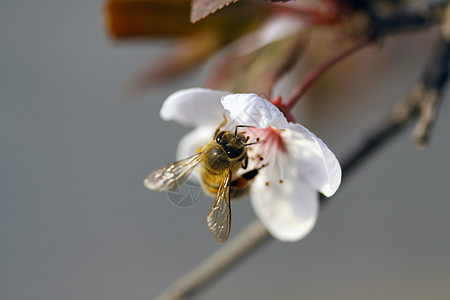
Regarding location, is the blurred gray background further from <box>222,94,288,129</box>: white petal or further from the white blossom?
<box>222,94,288,129</box>: white petal

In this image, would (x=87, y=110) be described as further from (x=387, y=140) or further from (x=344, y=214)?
(x=387, y=140)

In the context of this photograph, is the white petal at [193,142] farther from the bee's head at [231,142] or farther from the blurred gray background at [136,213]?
the blurred gray background at [136,213]

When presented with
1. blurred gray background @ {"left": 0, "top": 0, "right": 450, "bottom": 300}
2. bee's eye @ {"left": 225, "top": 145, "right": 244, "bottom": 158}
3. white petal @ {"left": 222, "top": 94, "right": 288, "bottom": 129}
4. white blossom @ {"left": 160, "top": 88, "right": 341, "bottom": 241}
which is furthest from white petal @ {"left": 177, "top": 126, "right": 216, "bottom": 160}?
blurred gray background @ {"left": 0, "top": 0, "right": 450, "bottom": 300}

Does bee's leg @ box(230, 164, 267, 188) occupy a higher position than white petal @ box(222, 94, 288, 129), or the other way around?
white petal @ box(222, 94, 288, 129)

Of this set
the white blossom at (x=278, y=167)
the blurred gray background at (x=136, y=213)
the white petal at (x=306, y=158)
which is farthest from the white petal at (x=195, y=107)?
the blurred gray background at (x=136, y=213)

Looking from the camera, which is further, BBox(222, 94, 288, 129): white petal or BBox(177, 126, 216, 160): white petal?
BBox(177, 126, 216, 160): white petal

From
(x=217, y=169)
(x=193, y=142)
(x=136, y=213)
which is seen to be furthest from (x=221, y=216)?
(x=136, y=213)

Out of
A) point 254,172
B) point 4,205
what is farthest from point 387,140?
point 4,205
